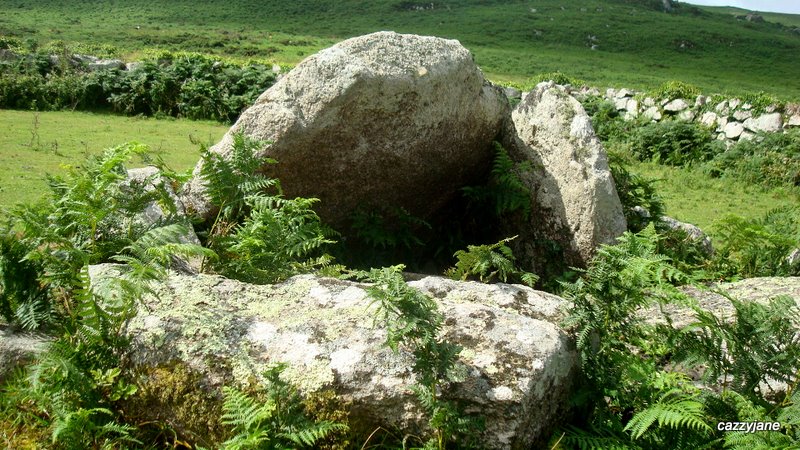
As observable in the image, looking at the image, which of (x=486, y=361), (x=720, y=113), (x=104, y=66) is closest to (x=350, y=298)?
(x=486, y=361)

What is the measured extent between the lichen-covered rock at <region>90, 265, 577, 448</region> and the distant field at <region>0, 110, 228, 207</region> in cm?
532

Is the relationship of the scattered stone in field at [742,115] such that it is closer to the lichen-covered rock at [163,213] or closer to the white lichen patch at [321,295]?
the lichen-covered rock at [163,213]

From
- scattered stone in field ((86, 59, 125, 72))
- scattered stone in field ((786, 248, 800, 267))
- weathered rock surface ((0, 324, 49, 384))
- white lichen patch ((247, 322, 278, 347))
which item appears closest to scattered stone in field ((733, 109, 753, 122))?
scattered stone in field ((786, 248, 800, 267))

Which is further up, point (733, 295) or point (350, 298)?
point (350, 298)

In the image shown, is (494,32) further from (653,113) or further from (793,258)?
(793,258)

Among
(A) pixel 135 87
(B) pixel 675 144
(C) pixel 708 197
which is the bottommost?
(C) pixel 708 197

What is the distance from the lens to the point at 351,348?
14.8 feet

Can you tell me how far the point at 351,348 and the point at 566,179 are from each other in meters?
4.24

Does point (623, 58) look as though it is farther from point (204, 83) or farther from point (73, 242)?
point (73, 242)

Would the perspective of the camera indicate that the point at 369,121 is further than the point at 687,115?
No

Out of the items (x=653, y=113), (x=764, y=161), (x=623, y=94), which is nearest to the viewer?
(x=764, y=161)

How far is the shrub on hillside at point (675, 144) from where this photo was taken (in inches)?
661

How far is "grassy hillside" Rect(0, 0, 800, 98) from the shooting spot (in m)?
60.1

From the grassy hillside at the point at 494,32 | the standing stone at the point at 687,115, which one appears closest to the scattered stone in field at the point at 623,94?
the standing stone at the point at 687,115
